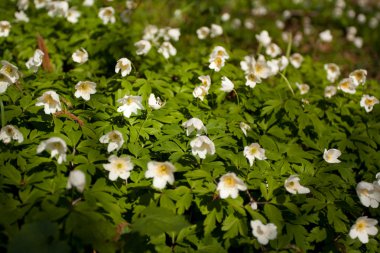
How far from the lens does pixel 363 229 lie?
246cm

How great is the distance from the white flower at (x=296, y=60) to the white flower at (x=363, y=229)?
8.03ft

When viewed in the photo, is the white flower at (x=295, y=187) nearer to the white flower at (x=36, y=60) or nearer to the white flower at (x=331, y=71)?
the white flower at (x=331, y=71)

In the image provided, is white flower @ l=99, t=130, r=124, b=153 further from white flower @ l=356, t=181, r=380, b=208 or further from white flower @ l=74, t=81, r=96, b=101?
white flower @ l=356, t=181, r=380, b=208

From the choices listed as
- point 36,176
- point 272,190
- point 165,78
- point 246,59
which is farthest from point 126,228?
point 246,59

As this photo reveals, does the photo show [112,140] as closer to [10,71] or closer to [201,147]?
[201,147]

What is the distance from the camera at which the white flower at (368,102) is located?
351 cm

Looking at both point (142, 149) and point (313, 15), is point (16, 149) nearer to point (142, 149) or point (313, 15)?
point (142, 149)

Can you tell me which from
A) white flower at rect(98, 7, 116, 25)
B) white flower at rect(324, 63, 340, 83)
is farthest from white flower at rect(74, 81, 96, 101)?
white flower at rect(324, 63, 340, 83)

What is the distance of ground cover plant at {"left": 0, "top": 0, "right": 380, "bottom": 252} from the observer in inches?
90.0

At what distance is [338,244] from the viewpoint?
2531 millimetres

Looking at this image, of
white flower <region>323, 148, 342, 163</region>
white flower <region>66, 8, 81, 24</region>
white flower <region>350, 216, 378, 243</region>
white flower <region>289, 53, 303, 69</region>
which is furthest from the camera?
white flower <region>289, 53, 303, 69</region>

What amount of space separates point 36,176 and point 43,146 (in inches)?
9.8

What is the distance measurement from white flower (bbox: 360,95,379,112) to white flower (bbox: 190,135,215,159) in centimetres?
188

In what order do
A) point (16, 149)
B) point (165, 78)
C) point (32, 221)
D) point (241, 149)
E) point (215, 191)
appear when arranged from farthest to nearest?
1. point (165, 78)
2. point (241, 149)
3. point (16, 149)
4. point (215, 191)
5. point (32, 221)
